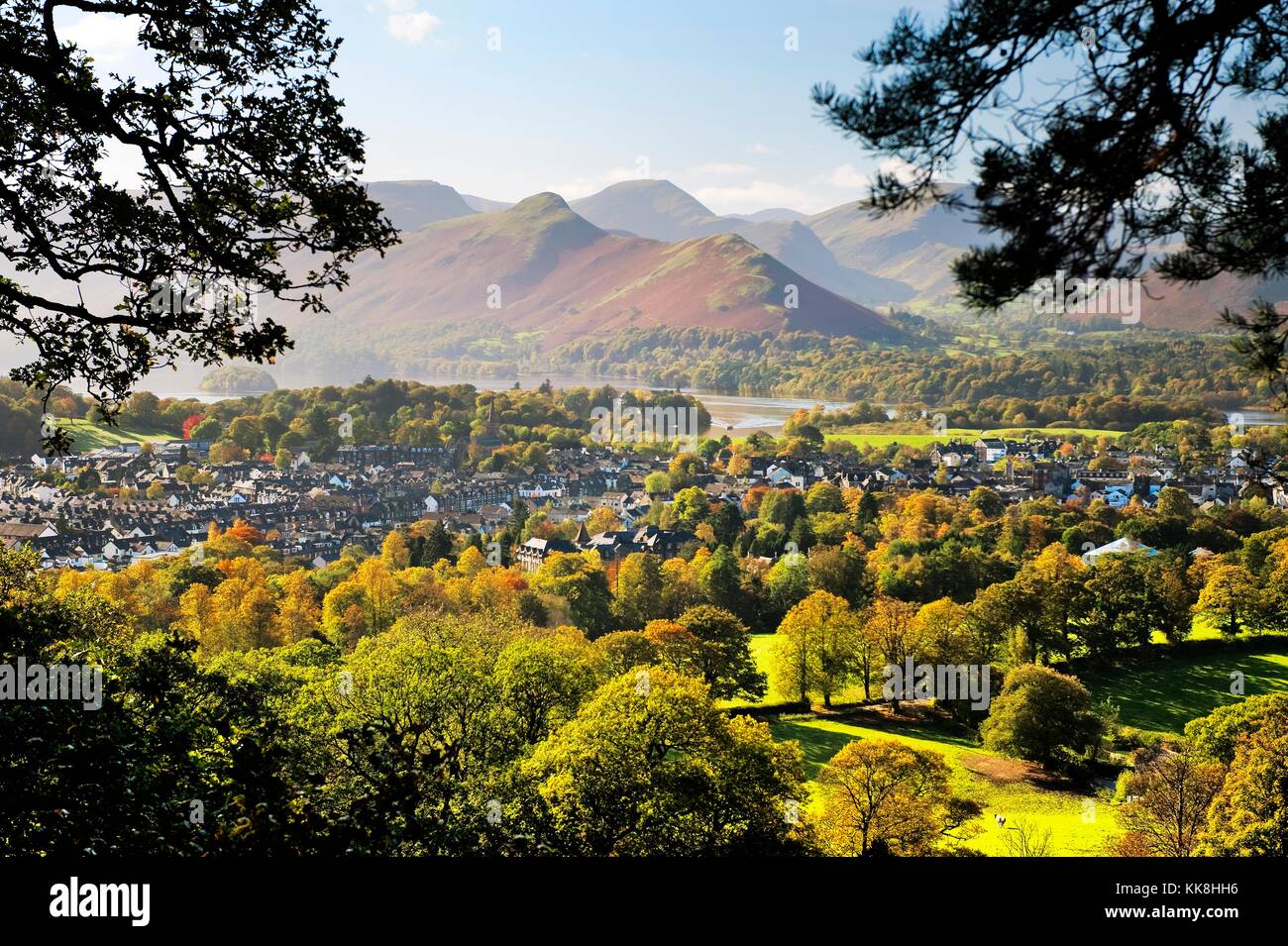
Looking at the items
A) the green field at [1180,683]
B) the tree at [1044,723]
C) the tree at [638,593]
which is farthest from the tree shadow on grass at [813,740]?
the tree at [638,593]

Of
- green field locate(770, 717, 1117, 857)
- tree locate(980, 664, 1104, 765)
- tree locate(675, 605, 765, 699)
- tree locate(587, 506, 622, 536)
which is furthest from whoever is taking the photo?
tree locate(587, 506, 622, 536)

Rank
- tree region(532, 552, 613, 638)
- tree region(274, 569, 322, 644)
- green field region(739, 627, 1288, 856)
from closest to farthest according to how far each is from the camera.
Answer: green field region(739, 627, 1288, 856)
tree region(274, 569, 322, 644)
tree region(532, 552, 613, 638)

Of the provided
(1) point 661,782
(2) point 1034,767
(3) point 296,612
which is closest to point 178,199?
(1) point 661,782

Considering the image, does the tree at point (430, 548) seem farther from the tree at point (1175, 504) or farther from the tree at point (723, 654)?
the tree at point (1175, 504)

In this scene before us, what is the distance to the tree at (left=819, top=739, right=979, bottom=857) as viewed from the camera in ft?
51.7

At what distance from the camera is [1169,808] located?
1650cm

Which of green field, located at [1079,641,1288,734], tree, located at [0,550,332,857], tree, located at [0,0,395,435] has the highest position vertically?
tree, located at [0,0,395,435]

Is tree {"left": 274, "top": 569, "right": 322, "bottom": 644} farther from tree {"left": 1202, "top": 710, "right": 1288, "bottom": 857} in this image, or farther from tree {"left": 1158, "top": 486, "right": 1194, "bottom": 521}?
tree {"left": 1158, "top": 486, "right": 1194, "bottom": 521}

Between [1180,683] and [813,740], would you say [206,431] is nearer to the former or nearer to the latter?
[813,740]

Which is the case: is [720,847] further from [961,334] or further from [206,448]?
[961,334]

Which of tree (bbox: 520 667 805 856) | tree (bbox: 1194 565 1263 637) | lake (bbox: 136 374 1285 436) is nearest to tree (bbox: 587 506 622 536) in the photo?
tree (bbox: 1194 565 1263 637)

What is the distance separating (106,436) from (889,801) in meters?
80.6

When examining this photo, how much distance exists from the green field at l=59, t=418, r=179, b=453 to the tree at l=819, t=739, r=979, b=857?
227 feet

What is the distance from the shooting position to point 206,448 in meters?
81.1
